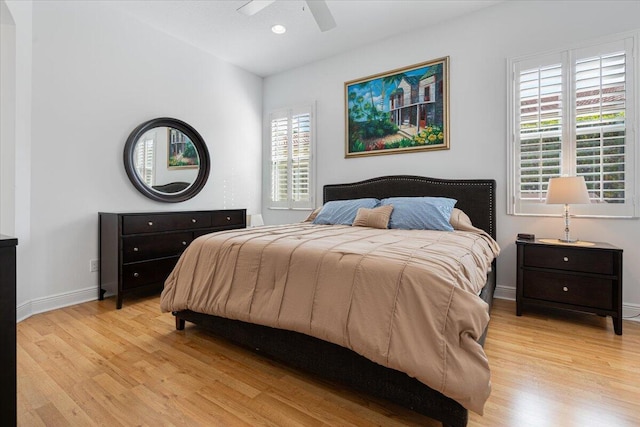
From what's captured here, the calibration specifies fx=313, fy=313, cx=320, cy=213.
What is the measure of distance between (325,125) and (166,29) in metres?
2.16

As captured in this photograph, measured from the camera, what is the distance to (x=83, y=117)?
9.77 ft

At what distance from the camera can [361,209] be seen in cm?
319

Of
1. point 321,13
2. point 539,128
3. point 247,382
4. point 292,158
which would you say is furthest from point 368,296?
point 292,158

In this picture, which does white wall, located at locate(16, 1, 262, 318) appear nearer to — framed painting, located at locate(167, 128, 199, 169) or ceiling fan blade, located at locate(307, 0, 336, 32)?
framed painting, located at locate(167, 128, 199, 169)

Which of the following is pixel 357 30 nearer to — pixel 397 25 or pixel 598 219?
pixel 397 25

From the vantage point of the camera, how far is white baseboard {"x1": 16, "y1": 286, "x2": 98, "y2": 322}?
2.55 meters

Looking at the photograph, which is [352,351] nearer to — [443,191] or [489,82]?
[443,191]

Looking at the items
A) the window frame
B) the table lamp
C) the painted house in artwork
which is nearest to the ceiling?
the painted house in artwork

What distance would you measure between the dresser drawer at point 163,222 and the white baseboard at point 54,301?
79 cm

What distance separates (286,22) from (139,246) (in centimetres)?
A: 279

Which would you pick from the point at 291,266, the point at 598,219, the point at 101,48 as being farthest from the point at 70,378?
the point at 598,219

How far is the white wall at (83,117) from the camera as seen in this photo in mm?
2699

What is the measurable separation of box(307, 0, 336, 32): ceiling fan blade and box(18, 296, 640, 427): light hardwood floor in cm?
235

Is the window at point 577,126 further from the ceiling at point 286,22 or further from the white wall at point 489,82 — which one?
the ceiling at point 286,22
